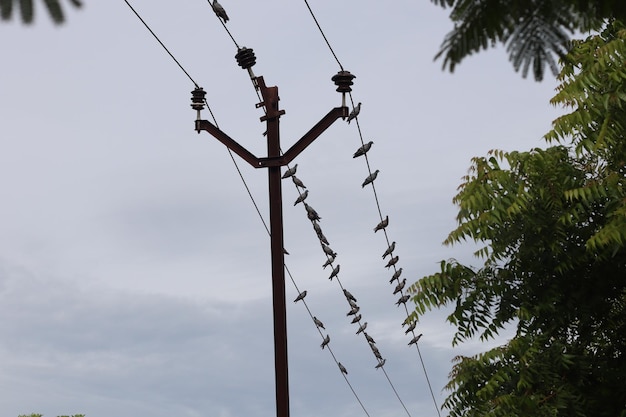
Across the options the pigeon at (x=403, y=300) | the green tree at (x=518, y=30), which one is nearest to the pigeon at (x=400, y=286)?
the pigeon at (x=403, y=300)

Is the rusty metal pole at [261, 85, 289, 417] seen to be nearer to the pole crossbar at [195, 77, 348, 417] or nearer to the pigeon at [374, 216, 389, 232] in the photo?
the pole crossbar at [195, 77, 348, 417]

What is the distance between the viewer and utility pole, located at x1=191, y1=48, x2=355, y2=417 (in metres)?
11.4

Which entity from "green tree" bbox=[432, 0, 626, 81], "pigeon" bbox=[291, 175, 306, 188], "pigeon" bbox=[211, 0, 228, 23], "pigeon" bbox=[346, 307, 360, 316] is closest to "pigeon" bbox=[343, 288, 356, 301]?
"pigeon" bbox=[346, 307, 360, 316]

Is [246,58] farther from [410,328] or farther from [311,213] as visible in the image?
[410,328]

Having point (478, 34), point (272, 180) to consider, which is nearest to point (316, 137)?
point (272, 180)

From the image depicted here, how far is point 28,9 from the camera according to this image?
359cm

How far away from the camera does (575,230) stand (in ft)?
48.1

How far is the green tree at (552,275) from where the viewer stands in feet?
45.1

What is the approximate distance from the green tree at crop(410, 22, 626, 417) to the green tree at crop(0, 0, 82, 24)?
10.7m

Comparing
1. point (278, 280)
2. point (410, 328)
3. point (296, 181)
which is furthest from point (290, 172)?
point (410, 328)

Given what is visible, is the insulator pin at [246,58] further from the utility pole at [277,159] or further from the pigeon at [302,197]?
the pigeon at [302,197]

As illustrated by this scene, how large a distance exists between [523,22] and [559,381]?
34.9 feet

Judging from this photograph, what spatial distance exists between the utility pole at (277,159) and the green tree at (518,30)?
741cm

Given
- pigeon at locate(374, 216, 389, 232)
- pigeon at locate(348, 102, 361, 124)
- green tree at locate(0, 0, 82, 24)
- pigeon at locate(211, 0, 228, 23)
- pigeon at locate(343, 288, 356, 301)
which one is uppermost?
pigeon at locate(211, 0, 228, 23)
